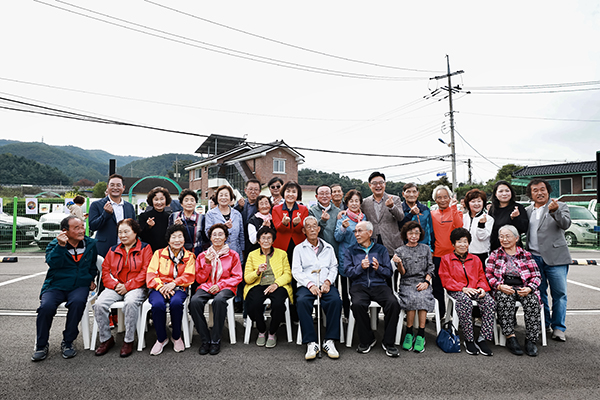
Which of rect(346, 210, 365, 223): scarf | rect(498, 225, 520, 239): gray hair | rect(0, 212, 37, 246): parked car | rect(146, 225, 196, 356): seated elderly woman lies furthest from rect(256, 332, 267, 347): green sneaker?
rect(0, 212, 37, 246): parked car

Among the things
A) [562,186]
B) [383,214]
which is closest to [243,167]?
[562,186]

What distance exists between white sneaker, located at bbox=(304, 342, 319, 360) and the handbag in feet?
4.63

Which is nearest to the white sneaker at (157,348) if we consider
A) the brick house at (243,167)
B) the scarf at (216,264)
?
the scarf at (216,264)

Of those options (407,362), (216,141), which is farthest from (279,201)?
(216,141)

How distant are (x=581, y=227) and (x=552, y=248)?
1146cm

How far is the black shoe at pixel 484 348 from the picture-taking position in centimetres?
363

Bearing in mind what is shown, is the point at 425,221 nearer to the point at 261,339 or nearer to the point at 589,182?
the point at 261,339

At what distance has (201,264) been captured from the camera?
4137 mm

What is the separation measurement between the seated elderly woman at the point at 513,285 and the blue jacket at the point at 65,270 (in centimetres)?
475

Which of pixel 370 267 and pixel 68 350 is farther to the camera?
pixel 370 267

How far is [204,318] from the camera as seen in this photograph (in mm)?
3803

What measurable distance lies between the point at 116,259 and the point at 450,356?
3930 millimetres

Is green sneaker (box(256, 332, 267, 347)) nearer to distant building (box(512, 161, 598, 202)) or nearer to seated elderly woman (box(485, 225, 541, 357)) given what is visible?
seated elderly woman (box(485, 225, 541, 357))

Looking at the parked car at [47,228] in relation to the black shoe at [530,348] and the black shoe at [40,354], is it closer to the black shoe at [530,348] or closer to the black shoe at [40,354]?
the black shoe at [40,354]
